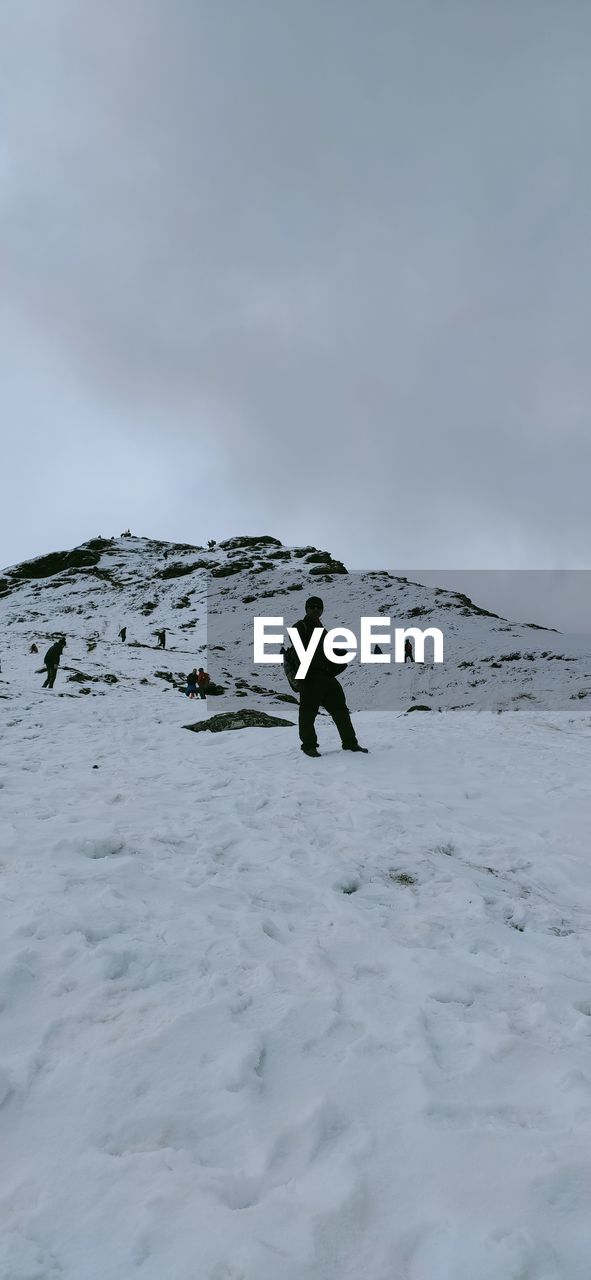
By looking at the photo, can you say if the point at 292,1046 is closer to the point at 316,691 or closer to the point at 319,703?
the point at 316,691

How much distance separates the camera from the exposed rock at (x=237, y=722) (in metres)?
13.6

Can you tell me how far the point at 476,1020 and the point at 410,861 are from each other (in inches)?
90.6

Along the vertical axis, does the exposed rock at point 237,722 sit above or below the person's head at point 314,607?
below

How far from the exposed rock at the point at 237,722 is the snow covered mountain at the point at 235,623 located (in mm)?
7195

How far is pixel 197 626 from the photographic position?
58625mm

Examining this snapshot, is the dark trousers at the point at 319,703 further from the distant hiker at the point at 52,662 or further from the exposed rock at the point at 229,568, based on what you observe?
the exposed rock at the point at 229,568

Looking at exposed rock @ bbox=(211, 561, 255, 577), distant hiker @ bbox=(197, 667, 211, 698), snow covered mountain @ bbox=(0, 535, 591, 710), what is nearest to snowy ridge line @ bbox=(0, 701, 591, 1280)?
snow covered mountain @ bbox=(0, 535, 591, 710)

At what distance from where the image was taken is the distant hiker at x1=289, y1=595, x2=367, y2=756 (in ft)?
32.8

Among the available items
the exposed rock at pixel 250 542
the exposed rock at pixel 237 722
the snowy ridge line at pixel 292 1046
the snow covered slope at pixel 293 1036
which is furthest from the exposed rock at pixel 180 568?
the snowy ridge line at pixel 292 1046

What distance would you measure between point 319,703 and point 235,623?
1952 inches

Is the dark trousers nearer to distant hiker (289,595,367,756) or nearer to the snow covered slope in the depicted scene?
distant hiker (289,595,367,756)

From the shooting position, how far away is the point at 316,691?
10.0m

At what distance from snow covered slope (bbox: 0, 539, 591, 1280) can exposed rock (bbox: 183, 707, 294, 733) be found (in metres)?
5.84

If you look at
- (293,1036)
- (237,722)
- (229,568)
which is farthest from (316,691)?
(229,568)
